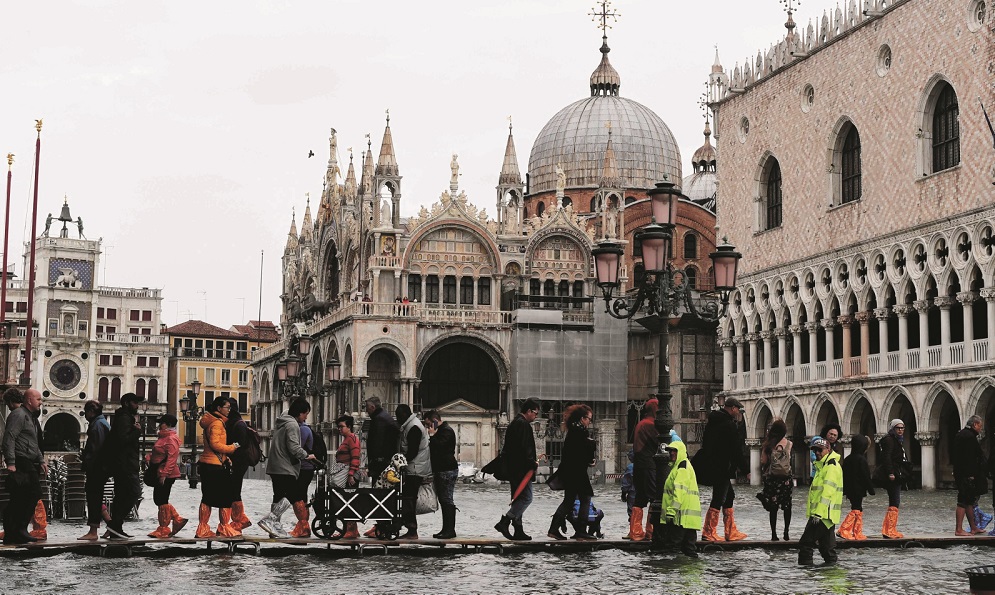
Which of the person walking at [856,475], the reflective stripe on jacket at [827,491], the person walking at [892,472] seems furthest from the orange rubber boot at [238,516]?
the person walking at [892,472]

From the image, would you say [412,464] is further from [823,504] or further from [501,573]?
[823,504]

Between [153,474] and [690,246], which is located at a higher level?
[690,246]

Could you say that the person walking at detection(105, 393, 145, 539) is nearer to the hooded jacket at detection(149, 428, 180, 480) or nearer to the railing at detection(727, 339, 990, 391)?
the hooded jacket at detection(149, 428, 180, 480)

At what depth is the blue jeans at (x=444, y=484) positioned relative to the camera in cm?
1589

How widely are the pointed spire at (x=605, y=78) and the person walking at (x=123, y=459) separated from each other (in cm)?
5164

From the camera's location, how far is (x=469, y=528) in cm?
1986

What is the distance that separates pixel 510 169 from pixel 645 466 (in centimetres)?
3967

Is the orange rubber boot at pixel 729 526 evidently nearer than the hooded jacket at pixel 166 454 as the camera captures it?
No

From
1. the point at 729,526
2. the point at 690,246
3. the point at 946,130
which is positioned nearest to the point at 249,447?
the point at 729,526

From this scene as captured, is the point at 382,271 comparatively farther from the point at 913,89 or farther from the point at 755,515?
the point at 755,515

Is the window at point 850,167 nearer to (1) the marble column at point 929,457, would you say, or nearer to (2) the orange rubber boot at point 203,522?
(1) the marble column at point 929,457

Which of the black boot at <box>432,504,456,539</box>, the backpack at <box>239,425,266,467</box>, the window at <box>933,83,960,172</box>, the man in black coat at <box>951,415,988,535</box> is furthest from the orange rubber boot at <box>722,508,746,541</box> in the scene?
the window at <box>933,83,960,172</box>

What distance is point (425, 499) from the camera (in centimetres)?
1571

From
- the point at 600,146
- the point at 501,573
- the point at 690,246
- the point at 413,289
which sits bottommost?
the point at 501,573
